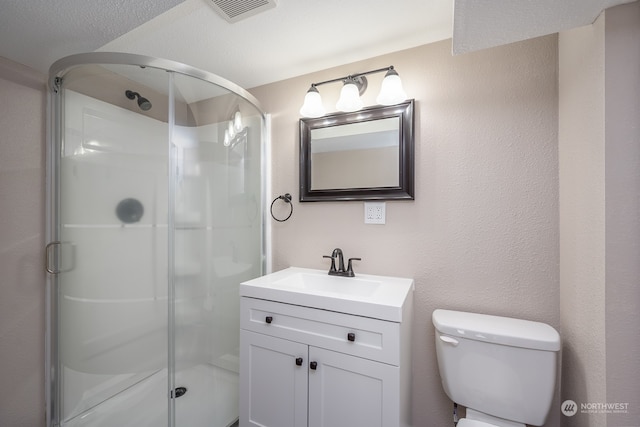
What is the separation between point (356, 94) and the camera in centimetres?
139

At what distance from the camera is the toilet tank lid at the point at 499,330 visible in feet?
3.16

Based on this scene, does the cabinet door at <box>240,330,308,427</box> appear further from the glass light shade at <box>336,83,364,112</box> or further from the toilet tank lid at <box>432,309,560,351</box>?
the glass light shade at <box>336,83,364,112</box>

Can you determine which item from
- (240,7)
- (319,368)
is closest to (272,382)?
(319,368)

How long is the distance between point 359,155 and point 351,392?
1.20 meters

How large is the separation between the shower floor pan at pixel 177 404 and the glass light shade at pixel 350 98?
1.66 m

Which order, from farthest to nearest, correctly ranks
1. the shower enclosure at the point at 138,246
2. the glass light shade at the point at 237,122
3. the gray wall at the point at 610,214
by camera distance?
the glass light shade at the point at 237,122, the shower enclosure at the point at 138,246, the gray wall at the point at 610,214

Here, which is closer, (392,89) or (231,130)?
(392,89)

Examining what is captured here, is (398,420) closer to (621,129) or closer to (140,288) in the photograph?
(621,129)

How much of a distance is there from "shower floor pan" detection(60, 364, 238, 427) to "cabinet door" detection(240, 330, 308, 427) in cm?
27

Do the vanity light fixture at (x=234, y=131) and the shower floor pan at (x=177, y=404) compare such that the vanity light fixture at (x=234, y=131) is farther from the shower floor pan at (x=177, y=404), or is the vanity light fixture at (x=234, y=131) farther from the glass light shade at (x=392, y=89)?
the shower floor pan at (x=177, y=404)

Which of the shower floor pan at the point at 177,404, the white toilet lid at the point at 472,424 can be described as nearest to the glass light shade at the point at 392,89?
the white toilet lid at the point at 472,424

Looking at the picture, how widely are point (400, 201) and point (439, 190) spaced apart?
21 centimetres

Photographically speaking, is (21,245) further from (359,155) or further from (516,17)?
(516,17)

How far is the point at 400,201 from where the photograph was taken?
4.61 feet
